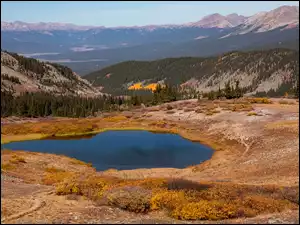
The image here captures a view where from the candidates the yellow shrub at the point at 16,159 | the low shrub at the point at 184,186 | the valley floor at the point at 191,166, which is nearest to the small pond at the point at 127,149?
the valley floor at the point at 191,166

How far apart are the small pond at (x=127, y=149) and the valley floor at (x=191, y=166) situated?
15.9 ft

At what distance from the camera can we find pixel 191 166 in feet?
231

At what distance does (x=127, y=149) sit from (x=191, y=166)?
26265 millimetres

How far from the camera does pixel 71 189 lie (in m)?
35.6

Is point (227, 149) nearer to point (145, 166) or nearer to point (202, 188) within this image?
point (145, 166)

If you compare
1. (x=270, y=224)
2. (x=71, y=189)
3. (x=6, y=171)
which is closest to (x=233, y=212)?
(x=270, y=224)

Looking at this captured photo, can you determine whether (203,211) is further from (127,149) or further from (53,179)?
(127,149)

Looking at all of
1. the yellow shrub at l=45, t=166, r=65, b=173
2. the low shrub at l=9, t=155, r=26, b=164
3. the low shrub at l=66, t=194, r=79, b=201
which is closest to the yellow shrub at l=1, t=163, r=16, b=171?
the low shrub at l=9, t=155, r=26, b=164

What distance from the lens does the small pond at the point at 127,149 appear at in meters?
78.5

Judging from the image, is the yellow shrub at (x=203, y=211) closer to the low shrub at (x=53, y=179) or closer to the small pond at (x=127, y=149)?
the low shrub at (x=53, y=179)

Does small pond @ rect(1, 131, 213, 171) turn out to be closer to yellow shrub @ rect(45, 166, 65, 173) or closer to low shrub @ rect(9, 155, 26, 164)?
yellow shrub @ rect(45, 166, 65, 173)

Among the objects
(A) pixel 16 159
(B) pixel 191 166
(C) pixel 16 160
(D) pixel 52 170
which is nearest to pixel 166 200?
(D) pixel 52 170

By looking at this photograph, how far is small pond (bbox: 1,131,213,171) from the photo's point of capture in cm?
7850

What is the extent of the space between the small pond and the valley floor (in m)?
4.84
